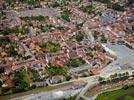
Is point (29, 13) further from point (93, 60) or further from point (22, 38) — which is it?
point (93, 60)

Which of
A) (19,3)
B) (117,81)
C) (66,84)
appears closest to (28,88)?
(66,84)

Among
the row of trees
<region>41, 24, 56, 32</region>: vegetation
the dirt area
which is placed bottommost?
the dirt area

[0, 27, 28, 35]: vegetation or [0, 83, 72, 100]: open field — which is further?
[0, 27, 28, 35]: vegetation

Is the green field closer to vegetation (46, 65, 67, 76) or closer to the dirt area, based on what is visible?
the dirt area

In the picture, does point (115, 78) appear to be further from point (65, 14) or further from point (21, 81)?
point (65, 14)

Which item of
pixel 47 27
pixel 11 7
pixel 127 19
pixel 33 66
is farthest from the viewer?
pixel 11 7

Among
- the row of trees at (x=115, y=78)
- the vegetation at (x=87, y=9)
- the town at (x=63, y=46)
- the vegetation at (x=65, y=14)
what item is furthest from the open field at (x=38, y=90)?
the vegetation at (x=87, y=9)

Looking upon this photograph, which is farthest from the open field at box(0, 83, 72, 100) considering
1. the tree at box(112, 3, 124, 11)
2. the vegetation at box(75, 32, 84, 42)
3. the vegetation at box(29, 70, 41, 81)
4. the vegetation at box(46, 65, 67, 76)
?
the tree at box(112, 3, 124, 11)
